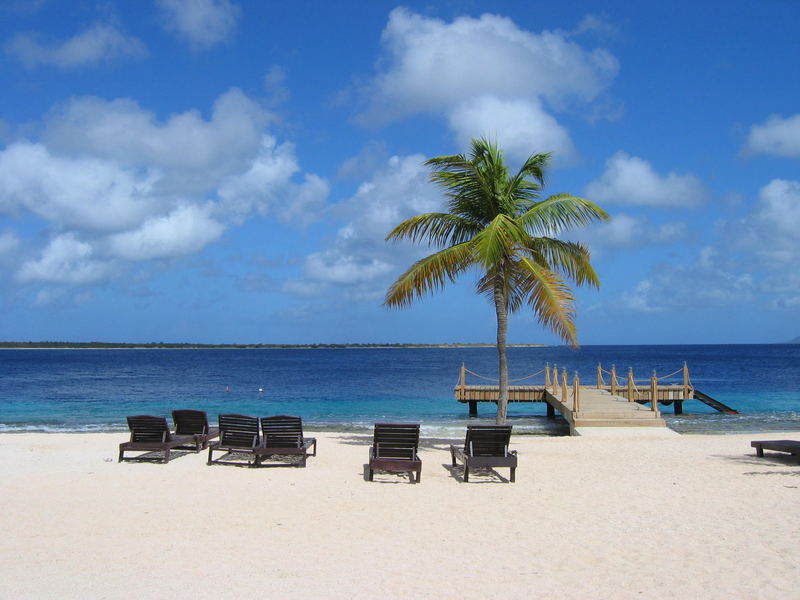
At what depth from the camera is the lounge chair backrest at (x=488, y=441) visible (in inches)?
438

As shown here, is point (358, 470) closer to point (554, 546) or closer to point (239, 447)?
point (239, 447)

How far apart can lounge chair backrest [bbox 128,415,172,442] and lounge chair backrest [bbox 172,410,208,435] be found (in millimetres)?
1167

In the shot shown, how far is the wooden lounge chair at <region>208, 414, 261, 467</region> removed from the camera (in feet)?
40.5

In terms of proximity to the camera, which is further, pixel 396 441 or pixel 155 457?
pixel 155 457

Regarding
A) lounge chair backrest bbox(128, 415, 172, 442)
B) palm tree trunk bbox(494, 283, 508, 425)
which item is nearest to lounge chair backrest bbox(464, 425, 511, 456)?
palm tree trunk bbox(494, 283, 508, 425)

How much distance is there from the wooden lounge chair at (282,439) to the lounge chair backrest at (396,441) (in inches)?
66.5

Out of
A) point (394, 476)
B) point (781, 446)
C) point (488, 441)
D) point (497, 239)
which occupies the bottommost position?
point (394, 476)

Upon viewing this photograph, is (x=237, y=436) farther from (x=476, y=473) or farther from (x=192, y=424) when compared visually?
(x=476, y=473)

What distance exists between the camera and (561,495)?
9953 millimetres

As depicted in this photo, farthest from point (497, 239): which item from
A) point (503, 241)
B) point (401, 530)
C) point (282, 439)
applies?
→ point (401, 530)

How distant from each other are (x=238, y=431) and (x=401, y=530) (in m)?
5.49

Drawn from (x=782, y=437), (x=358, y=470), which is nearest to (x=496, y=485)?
(x=358, y=470)

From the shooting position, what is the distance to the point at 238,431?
12.5 m

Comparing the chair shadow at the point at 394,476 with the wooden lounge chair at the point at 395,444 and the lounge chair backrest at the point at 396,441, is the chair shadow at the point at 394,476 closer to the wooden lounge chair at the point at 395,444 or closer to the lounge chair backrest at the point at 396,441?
the wooden lounge chair at the point at 395,444
